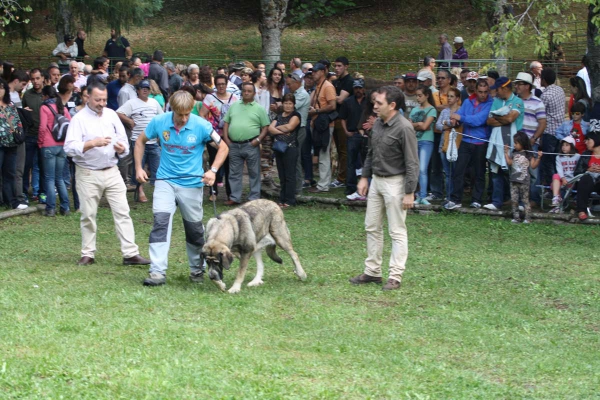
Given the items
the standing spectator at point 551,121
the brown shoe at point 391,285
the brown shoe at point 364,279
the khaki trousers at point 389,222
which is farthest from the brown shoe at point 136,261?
the standing spectator at point 551,121

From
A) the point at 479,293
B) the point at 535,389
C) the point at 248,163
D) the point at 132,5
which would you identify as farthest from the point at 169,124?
the point at 132,5

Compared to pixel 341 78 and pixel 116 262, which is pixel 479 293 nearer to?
pixel 116 262

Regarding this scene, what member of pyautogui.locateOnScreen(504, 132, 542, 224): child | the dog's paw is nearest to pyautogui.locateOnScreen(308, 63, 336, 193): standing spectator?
pyautogui.locateOnScreen(504, 132, 542, 224): child

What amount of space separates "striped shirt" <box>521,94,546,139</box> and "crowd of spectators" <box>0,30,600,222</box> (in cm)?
2

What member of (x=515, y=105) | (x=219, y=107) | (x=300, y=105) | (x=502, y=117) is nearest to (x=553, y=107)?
(x=515, y=105)

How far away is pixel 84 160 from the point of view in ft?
35.2

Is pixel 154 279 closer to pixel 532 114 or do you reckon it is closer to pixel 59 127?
pixel 59 127

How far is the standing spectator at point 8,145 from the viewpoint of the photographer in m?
14.4

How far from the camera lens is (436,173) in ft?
53.1

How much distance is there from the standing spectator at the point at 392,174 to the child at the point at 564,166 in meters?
5.89

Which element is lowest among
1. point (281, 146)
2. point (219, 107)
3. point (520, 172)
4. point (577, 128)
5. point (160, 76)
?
point (520, 172)

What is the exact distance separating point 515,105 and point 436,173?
2076 millimetres

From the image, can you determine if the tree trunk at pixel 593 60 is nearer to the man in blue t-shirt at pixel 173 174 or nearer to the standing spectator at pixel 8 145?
the man in blue t-shirt at pixel 173 174

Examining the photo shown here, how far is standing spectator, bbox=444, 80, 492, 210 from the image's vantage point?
1518 cm
